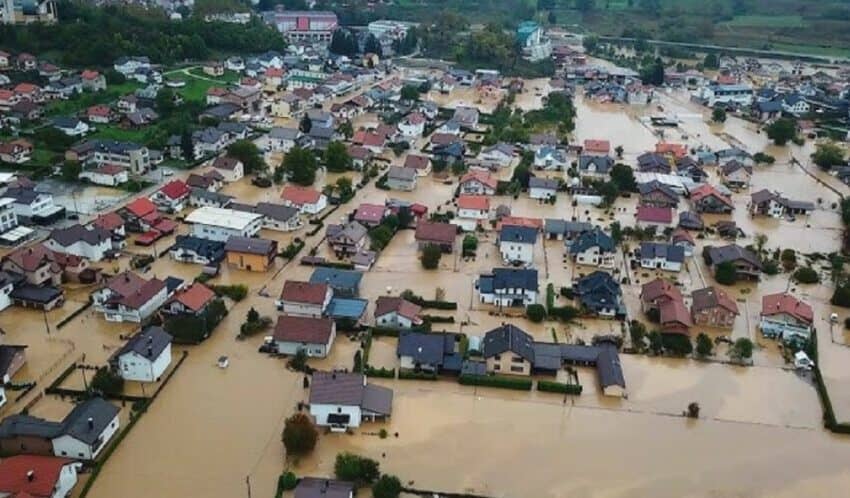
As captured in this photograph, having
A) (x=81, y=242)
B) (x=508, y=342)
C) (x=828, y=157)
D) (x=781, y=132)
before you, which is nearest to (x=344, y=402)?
(x=508, y=342)

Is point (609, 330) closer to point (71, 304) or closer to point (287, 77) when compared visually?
point (71, 304)

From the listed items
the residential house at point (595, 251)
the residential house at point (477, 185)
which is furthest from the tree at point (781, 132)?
the residential house at point (595, 251)

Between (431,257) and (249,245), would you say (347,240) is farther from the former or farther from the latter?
(249,245)

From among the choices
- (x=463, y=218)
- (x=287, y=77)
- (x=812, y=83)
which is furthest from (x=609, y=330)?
(x=812, y=83)

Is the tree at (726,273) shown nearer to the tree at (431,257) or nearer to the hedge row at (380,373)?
the tree at (431,257)

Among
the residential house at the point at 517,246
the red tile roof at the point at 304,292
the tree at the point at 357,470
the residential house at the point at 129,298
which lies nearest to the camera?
the tree at the point at 357,470

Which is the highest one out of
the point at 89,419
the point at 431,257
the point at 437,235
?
the point at 437,235
